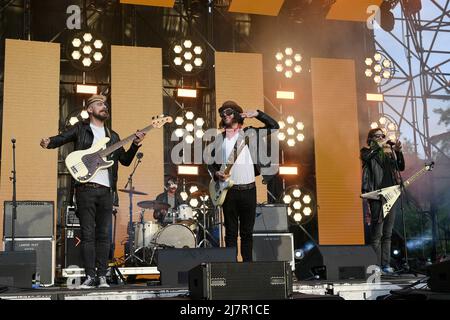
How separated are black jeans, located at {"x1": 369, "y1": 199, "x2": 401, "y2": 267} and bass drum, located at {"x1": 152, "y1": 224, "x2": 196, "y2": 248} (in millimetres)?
2567

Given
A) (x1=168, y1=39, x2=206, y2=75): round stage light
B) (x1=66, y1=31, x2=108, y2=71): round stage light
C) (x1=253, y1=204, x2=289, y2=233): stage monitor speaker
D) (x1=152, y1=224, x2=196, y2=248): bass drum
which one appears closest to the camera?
(x1=152, y1=224, x2=196, y2=248): bass drum

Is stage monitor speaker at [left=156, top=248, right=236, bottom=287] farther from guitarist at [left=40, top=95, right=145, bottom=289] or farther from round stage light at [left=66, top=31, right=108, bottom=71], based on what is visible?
round stage light at [left=66, top=31, right=108, bottom=71]

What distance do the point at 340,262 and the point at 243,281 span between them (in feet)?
8.37

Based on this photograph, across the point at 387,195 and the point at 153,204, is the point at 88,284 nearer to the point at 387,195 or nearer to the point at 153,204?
the point at 153,204

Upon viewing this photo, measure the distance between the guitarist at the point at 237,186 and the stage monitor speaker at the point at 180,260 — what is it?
0.17 m

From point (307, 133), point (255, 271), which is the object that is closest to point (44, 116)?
point (307, 133)

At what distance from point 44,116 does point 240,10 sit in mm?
3951

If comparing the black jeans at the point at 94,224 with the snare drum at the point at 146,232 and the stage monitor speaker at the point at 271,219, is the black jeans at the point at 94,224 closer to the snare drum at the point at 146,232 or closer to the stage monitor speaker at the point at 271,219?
the snare drum at the point at 146,232

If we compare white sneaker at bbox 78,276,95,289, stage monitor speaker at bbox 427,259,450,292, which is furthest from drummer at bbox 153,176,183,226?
stage monitor speaker at bbox 427,259,450,292

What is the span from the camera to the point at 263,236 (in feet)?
29.0

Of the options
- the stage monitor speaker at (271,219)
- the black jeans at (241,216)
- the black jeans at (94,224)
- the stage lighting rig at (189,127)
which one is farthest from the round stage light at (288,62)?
the black jeans at (94,224)

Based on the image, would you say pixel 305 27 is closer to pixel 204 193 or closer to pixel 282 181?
pixel 282 181

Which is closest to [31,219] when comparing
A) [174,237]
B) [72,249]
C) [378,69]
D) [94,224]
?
[72,249]

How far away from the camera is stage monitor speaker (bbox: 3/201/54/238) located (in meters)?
7.89
